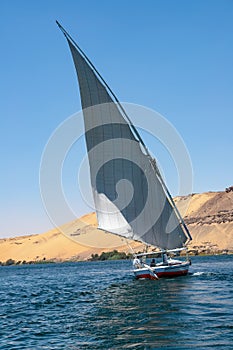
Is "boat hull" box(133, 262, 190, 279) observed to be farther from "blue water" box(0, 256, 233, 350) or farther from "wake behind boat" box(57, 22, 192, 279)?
"blue water" box(0, 256, 233, 350)

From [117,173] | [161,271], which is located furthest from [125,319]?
[161,271]

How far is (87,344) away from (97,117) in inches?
841

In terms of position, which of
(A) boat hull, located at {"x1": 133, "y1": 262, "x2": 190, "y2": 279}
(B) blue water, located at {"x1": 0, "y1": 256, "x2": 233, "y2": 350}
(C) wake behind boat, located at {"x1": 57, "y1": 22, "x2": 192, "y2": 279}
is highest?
(C) wake behind boat, located at {"x1": 57, "y1": 22, "x2": 192, "y2": 279}

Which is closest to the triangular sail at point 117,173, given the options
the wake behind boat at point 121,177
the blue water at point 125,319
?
the wake behind boat at point 121,177

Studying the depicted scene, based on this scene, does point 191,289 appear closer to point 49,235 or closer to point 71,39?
A: point 71,39

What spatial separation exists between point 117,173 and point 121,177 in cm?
49

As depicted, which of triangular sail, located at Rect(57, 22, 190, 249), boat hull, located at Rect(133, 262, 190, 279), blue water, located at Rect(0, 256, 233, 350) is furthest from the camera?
boat hull, located at Rect(133, 262, 190, 279)

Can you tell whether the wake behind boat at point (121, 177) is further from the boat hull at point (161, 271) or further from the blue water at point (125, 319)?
the blue water at point (125, 319)

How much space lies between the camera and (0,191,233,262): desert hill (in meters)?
118

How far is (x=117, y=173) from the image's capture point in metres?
37.2

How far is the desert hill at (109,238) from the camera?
118m

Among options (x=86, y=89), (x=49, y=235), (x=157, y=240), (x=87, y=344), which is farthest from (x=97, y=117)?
(x=49, y=235)

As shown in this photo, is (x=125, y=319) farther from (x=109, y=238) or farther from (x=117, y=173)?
(x=109, y=238)

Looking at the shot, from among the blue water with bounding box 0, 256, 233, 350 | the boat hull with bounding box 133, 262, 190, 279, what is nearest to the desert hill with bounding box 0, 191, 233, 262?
the boat hull with bounding box 133, 262, 190, 279
